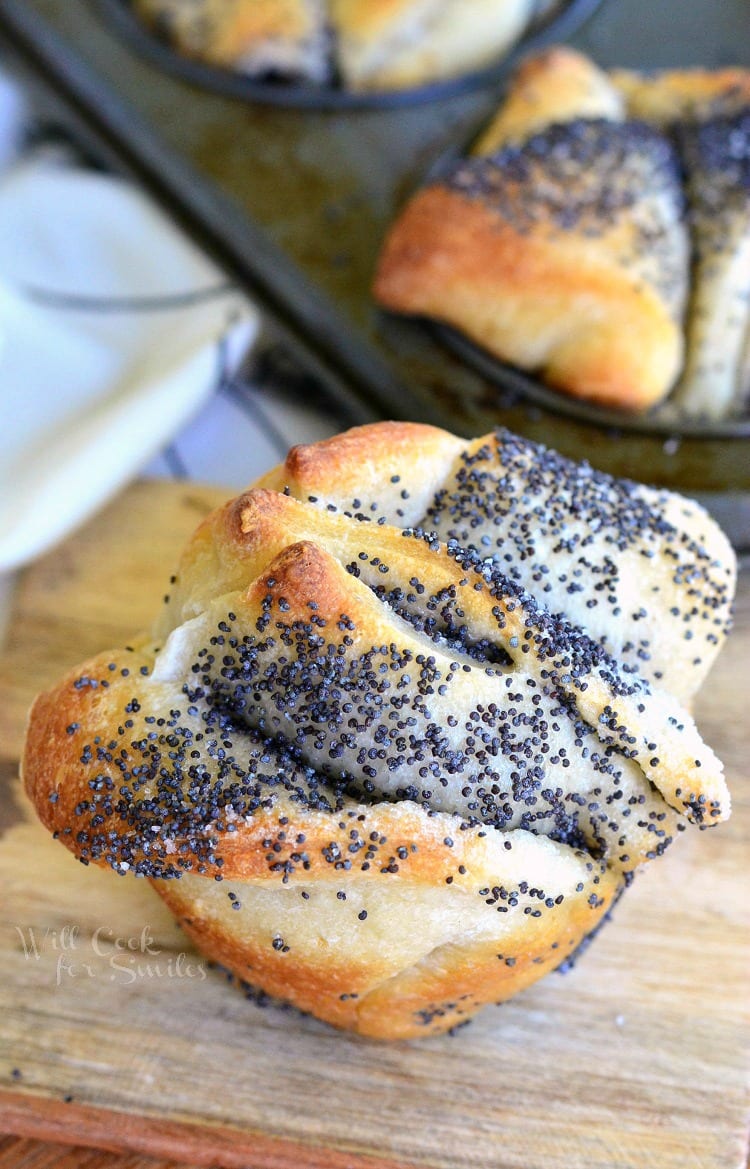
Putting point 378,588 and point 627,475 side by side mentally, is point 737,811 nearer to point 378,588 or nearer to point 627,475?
point 627,475

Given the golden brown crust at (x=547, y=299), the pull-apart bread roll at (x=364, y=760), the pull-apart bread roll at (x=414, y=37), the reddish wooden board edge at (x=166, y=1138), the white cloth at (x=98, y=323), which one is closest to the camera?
the pull-apart bread roll at (x=364, y=760)

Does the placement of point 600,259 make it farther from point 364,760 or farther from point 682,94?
point 364,760

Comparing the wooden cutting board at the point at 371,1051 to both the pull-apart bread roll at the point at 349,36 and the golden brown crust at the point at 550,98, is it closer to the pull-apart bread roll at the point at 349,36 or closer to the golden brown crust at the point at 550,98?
the golden brown crust at the point at 550,98

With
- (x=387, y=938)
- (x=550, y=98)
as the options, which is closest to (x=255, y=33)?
(x=550, y=98)

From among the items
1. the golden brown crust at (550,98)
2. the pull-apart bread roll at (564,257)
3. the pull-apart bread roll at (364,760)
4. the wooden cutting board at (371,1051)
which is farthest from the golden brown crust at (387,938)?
the golden brown crust at (550,98)

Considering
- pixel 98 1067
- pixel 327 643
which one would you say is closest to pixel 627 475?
pixel 327 643

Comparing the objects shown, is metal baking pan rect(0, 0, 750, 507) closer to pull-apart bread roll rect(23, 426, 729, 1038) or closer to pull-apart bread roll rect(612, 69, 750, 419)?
pull-apart bread roll rect(612, 69, 750, 419)
